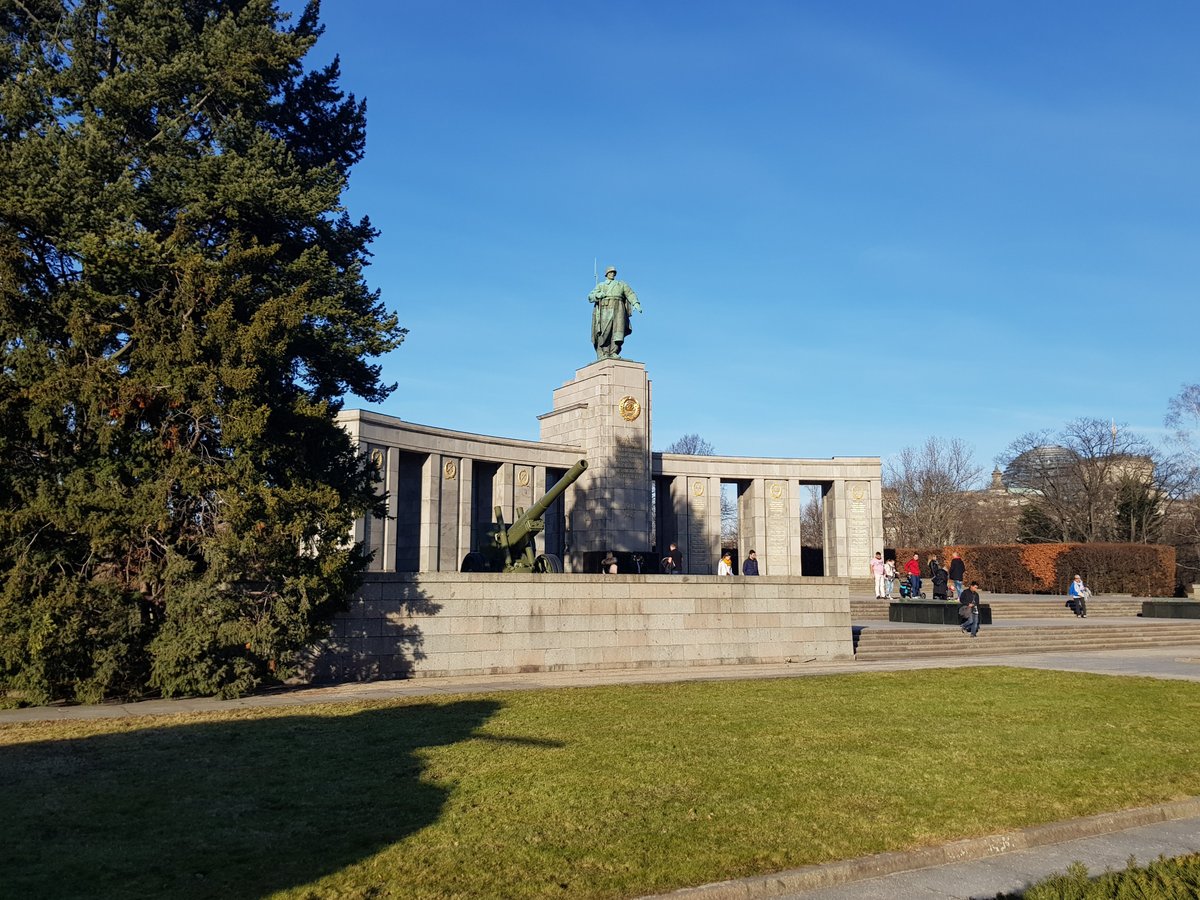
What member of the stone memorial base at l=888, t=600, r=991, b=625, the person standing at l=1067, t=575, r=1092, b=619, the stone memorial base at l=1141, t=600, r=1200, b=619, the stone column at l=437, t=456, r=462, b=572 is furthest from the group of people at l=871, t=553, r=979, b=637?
the stone column at l=437, t=456, r=462, b=572

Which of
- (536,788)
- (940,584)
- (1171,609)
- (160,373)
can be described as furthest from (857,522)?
(536,788)

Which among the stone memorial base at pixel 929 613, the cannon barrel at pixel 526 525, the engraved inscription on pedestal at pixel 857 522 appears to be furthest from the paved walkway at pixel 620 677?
the engraved inscription on pedestal at pixel 857 522

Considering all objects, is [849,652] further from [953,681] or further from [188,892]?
[188,892]

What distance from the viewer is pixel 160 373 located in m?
14.1

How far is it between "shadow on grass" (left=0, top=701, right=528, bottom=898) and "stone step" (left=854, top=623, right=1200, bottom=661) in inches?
569

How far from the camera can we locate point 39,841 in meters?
6.53

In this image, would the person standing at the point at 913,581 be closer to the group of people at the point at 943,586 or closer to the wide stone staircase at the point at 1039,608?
the group of people at the point at 943,586

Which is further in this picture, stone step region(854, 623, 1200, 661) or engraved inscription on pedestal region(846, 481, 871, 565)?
engraved inscription on pedestal region(846, 481, 871, 565)

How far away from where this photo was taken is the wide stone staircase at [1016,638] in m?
23.2

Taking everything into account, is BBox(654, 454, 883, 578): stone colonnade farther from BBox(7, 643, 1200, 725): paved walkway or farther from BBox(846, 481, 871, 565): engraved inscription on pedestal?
BBox(7, 643, 1200, 725): paved walkway

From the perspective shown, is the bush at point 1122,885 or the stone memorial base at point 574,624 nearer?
the bush at point 1122,885

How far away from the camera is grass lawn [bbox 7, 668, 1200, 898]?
6.06 meters

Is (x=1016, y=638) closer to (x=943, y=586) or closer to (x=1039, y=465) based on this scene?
(x=943, y=586)

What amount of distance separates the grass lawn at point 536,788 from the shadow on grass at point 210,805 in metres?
0.03
